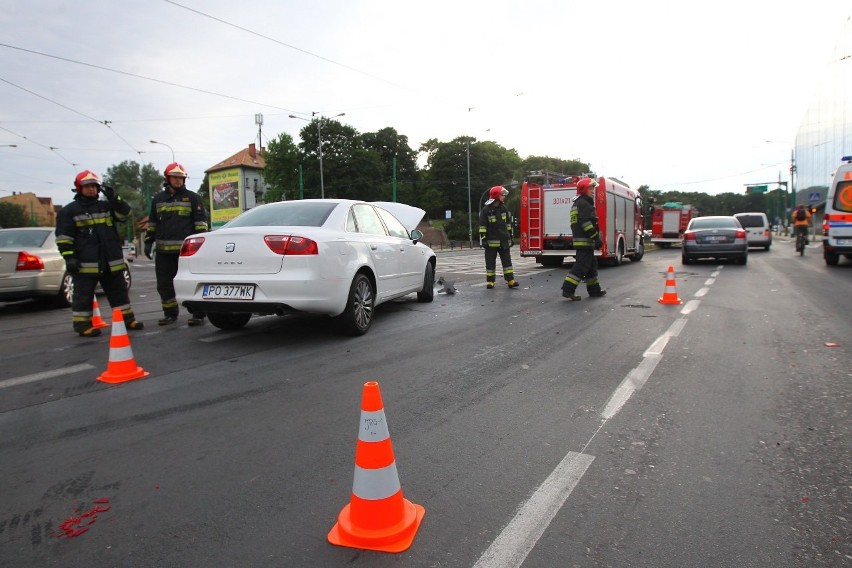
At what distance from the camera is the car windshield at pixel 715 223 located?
56.5 ft

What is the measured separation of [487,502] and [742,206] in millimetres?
140537

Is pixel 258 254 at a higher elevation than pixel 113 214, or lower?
lower

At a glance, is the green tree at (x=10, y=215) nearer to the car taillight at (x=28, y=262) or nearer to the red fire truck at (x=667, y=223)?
the red fire truck at (x=667, y=223)

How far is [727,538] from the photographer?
227cm

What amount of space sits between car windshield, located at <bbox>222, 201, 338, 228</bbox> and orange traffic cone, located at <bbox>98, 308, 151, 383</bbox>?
1789 mm

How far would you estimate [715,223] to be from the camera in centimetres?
1753

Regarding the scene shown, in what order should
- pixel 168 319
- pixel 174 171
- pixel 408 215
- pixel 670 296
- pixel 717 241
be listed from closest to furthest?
pixel 174 171, pixel 168 319, pixel 670 296, pixel 408 215, pixel 717 241

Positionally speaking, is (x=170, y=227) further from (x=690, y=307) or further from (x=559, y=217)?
(x=559, y=217)

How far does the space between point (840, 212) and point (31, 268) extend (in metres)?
18.7

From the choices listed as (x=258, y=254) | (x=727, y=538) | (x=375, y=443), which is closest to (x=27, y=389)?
(x=258, y=254)

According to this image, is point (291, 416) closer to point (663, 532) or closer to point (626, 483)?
point (626, 483)

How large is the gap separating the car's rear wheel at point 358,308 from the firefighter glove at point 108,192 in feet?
10.6

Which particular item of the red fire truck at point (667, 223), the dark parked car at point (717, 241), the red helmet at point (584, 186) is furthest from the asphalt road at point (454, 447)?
the red fire truck at point (667, 223)

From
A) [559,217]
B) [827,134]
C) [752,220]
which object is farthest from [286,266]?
[827,134]
